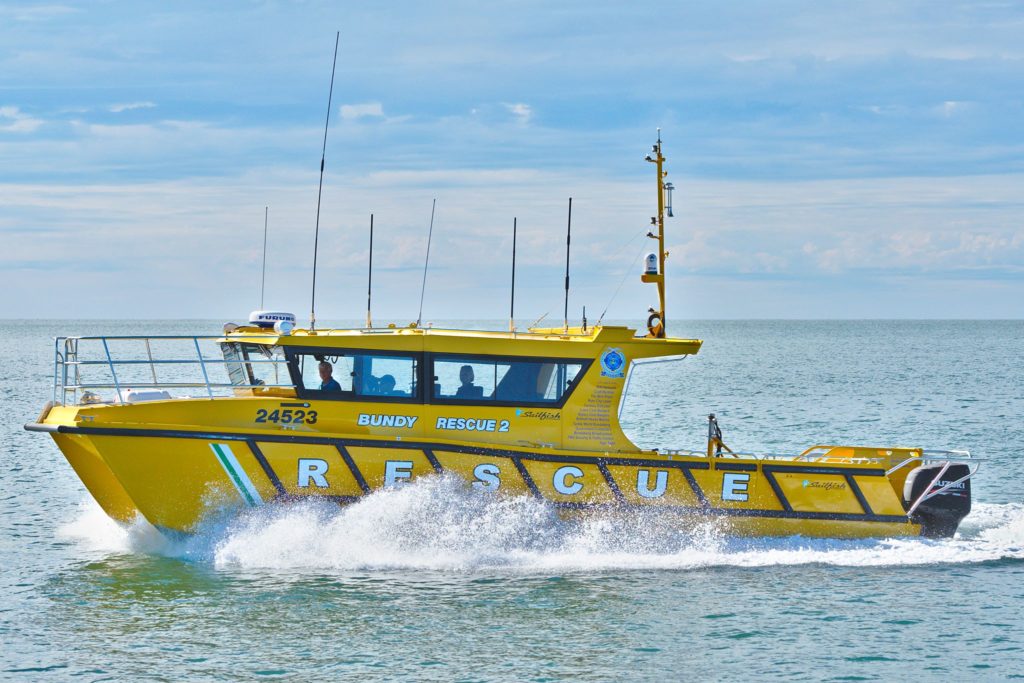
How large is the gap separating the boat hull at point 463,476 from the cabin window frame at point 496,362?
622 millimetres

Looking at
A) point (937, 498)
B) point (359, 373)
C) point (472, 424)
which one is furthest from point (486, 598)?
point (937, 498)

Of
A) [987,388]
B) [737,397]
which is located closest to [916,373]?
[987,388]

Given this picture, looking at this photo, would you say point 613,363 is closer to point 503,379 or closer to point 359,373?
point 503,379

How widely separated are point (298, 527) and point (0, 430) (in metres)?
19.6

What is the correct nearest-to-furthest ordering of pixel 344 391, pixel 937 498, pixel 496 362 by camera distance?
pixel 344 391, pixel 496 362, pixel 937 498

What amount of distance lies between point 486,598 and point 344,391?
3.12 metres

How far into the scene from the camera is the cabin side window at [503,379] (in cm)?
1475

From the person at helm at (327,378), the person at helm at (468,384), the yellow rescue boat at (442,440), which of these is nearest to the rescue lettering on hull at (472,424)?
the yellow rescue boat at (442,440)

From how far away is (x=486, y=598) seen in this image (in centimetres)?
1331

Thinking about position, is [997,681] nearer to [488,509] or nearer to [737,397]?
[488,509]

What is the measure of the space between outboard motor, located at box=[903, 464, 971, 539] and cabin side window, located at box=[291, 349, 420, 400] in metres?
6.50

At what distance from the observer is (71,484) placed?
21734 mm

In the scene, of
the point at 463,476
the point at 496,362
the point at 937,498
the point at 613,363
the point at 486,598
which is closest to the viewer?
the point at 486,598

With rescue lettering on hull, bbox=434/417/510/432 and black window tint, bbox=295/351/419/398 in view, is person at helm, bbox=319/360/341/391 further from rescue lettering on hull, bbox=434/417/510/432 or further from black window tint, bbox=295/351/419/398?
rescue lettering on hull, bbox=434/417/510/432
